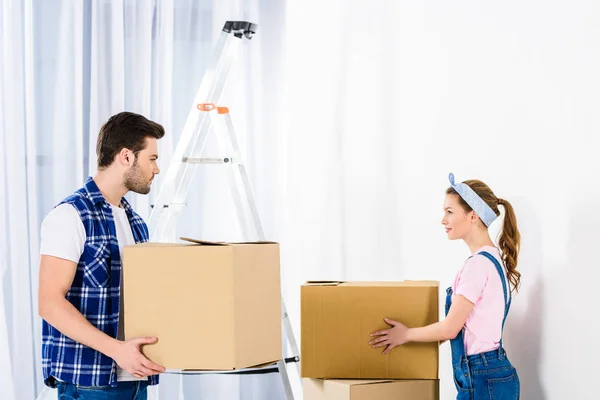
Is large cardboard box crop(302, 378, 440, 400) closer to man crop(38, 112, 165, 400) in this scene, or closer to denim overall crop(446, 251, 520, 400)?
denim overall crop(446, 251, 520, 400)

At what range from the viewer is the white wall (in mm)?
1513

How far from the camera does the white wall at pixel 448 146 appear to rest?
1513 millimetres

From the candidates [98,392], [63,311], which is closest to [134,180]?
[63,311]

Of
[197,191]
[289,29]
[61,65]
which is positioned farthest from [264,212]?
[61,65]

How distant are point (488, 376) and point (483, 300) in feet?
0.54

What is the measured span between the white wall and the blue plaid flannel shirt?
933mm

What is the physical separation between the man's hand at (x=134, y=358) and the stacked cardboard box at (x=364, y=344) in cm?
42

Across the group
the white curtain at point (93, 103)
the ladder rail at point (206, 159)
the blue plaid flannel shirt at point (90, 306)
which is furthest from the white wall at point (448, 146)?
the blue plaid flannel shirt at point (90, 306)

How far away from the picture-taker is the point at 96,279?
5.26ft

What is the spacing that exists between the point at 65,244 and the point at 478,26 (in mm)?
1154

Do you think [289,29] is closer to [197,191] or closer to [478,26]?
[197,191]

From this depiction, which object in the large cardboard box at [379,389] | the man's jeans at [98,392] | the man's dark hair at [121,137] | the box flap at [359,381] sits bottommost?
the large cardboard box at [379,389]

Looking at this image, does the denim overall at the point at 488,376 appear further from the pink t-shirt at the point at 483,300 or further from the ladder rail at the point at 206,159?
the ladder rail at the point at 206,159

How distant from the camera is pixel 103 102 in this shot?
10.4 feet
